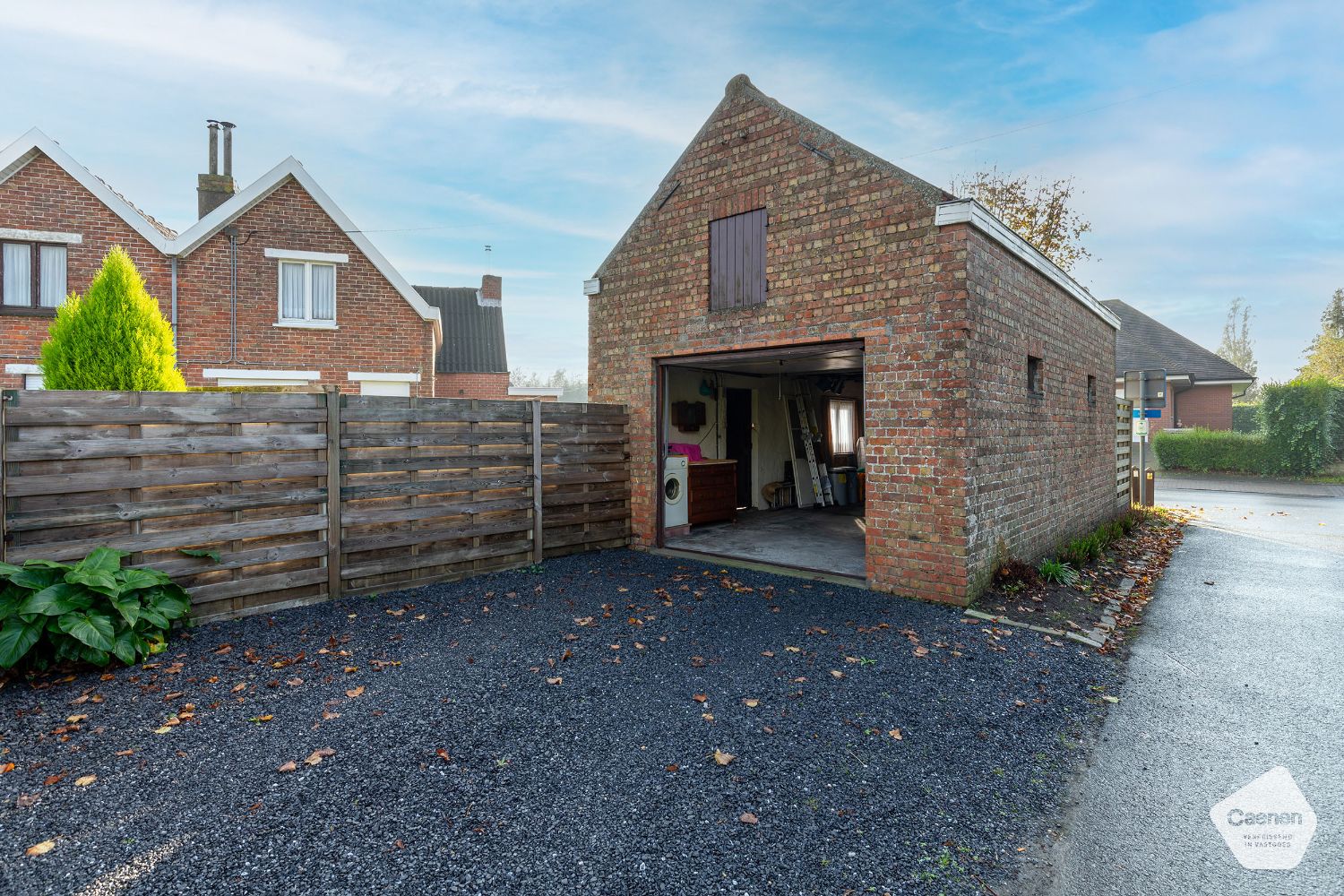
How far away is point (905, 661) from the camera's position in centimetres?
441

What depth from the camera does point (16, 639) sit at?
3.72m

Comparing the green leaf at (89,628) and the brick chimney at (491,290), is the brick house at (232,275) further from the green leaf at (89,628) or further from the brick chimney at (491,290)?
the brick chimney at (491,290)

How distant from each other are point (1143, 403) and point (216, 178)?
22.2 meters

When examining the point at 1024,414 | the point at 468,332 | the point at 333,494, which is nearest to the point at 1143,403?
the point at 1024,414

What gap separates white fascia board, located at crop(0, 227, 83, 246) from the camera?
12.1 metres

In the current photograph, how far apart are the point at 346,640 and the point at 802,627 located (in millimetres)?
3647

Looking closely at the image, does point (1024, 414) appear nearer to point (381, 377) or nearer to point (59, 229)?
point (381, 377)

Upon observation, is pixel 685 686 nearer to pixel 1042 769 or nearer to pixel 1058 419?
pixel 1042 769

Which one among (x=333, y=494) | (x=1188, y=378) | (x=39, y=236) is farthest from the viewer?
(x=1188, y=378)

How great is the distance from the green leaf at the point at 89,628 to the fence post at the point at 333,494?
1740mm

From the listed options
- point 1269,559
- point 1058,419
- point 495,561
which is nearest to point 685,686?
point 495,561

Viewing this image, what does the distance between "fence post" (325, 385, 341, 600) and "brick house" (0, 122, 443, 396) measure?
264 inches

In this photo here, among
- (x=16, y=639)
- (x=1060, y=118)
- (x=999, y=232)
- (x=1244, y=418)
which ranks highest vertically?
(x=1060, y=118)

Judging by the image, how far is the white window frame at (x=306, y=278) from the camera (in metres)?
13.7
